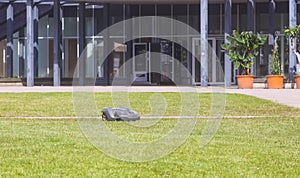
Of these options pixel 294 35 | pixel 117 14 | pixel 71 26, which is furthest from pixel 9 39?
pixel 294 35

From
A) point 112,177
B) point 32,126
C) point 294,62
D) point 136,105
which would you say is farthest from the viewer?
point 294,62

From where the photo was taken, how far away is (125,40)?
3997 centimetres

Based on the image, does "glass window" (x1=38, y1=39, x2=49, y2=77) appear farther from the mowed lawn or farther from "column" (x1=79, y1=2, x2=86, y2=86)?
the mowed lawn

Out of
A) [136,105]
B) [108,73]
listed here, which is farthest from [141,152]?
[108,73]

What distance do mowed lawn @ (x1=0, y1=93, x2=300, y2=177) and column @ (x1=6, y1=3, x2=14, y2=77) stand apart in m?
25.4

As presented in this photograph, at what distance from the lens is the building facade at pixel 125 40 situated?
122ft

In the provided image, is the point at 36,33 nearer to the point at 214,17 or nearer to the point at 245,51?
the point at 214,17

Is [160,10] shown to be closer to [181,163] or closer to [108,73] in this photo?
[108,73]

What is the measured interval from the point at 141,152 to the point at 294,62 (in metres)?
23.1

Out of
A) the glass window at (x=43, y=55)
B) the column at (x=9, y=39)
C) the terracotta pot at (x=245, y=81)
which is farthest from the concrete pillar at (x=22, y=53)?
the terracotta pot at (x=245, y=81)

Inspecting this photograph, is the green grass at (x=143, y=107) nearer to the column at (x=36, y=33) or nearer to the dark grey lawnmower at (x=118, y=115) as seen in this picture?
the dark grey lawnmower at (x=118, y=115)

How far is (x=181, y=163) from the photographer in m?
8.20

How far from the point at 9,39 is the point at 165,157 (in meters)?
33.9

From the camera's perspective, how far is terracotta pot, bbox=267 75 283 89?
94.8 feet
